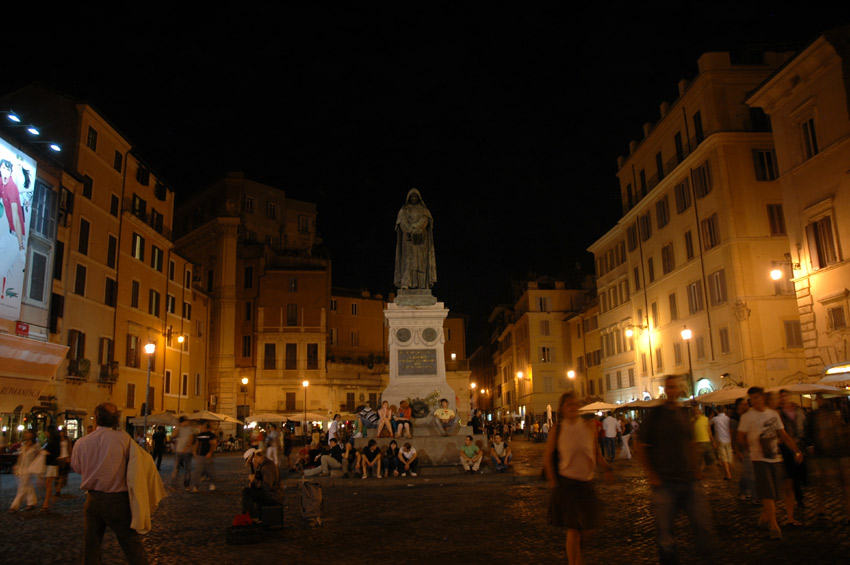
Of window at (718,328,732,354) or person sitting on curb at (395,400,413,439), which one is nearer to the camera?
person sitting on curb at (395,400,413,439)

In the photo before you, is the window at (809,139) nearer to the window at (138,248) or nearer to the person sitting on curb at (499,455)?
the person sitting on curb at (499,455)

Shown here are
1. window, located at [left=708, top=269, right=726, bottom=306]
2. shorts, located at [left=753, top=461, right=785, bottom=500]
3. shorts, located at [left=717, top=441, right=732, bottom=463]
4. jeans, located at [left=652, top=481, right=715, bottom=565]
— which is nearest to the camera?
jeans, located at [left=652, top=481, right=715, bottom=565]

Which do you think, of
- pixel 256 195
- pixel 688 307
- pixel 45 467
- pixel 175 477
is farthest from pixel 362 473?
pixel 256 195

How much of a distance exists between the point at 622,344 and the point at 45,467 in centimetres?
3784

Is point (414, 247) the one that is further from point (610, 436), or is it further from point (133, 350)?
point (133, 350)

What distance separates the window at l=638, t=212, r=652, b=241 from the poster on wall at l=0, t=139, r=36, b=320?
32.0m

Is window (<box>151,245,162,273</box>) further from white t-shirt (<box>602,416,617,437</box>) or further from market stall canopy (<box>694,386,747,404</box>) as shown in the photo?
market stall canopy (<box>694,386,747,404</box>)

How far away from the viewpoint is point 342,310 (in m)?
61.5

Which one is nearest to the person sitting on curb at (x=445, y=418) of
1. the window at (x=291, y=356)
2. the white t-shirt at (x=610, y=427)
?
the white t-shirt at (x=610, y=427)

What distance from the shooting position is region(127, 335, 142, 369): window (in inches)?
1432

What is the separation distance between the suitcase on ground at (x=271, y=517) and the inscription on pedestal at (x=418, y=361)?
28.9 ft

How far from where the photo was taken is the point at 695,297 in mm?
34625

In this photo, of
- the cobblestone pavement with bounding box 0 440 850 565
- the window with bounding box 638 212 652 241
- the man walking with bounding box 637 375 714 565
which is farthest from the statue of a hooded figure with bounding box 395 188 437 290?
the window with bounding box 638 212 652 241

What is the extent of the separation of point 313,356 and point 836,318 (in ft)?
124
